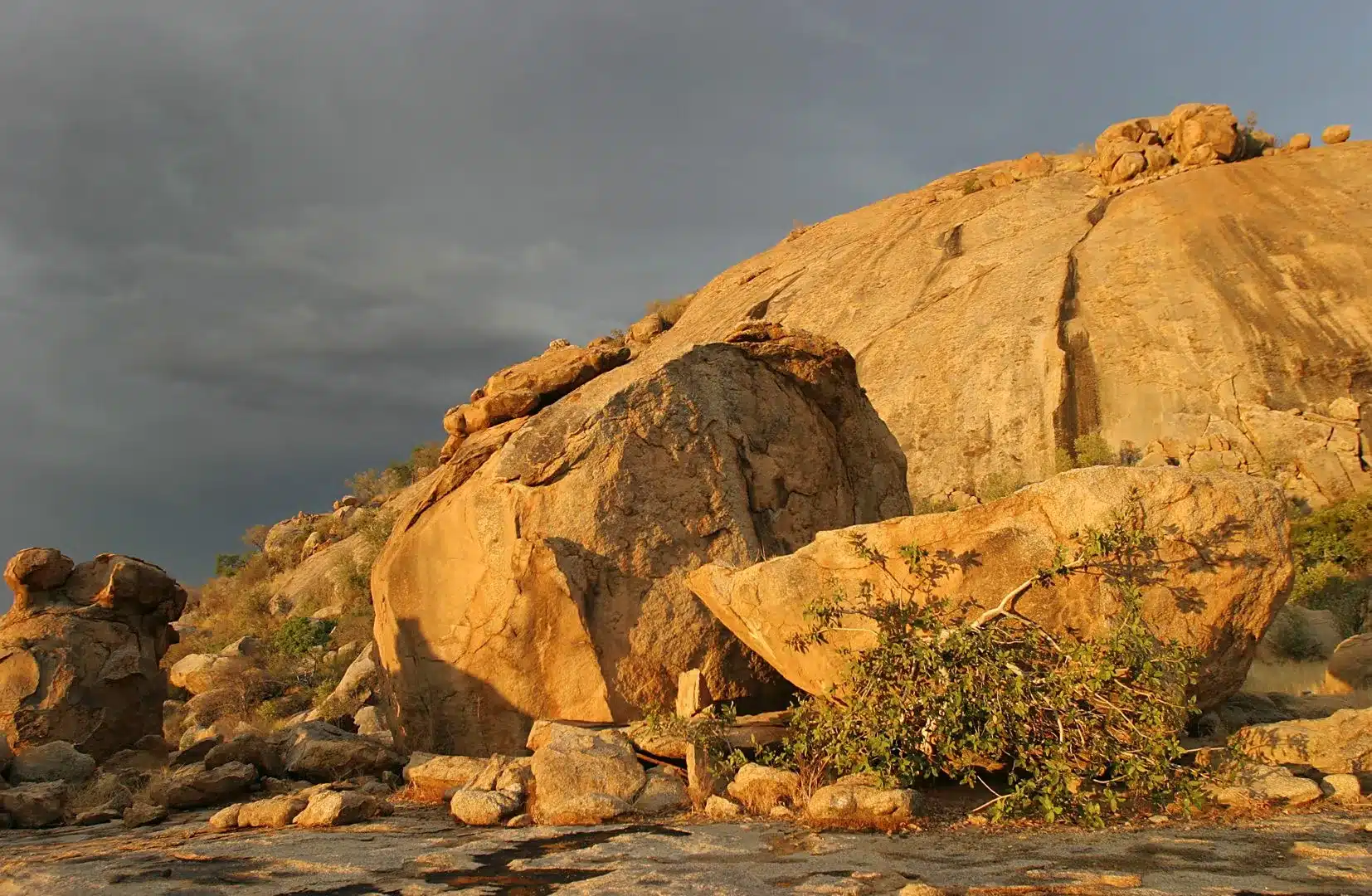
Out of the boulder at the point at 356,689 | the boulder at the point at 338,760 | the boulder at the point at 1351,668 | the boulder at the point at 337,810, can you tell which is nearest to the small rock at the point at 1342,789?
the boulder at the point at 1351,668

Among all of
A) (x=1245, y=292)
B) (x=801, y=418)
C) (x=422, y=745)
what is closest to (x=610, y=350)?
(x=801, y=418)

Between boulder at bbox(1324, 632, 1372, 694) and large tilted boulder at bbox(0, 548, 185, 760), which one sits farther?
large tilted boulder at bbox(0, 548, 185, 760)

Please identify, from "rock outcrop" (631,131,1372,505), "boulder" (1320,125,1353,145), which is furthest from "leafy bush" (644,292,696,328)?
"boulder" (1320,125,1353,145)

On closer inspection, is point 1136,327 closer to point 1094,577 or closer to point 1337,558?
point 1337,558

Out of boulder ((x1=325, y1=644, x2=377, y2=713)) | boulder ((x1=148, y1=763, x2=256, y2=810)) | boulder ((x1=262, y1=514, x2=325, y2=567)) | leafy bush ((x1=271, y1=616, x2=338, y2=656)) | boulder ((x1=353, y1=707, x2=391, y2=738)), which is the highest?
boulder ((x1=262, y1=514, x2=325, y2=567))

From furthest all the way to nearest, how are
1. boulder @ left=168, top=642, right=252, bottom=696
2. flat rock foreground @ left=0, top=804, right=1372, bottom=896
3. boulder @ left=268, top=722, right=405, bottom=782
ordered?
boulder @ left=168, top=642, right=252, bottom=696, boulder @ left=268, top=722, right=405, bottom=782, flat rock foreground @ left=0, top=804, right=1372, bottom=896

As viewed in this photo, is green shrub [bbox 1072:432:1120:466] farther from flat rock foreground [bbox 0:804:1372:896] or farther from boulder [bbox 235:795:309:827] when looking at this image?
boulder [bbox 235:795:309:827]

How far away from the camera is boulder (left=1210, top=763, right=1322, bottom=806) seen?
19.8ft

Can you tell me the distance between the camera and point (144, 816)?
25.4 ft

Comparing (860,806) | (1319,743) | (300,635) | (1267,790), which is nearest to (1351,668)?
(1319,743)

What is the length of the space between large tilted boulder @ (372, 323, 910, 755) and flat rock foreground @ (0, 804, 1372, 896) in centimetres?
232

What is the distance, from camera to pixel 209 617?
2945 cm

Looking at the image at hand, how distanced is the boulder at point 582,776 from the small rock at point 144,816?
3211 millimetres

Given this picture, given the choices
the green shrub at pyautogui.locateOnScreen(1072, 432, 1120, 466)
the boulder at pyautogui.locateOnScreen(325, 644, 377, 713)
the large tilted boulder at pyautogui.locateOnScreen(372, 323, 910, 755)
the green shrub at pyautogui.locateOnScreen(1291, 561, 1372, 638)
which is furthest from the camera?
the green shrub at pyautogui.locateOnScreen(1072, 432, 1120, 466)
